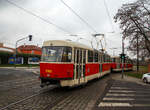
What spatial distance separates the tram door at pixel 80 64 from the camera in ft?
33.9

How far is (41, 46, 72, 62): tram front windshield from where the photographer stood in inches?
368

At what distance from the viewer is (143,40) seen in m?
23.7

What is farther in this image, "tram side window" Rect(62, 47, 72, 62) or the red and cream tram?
"tram side window" Rect(62, 47, 72, 62)

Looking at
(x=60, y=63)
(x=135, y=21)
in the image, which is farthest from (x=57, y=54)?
(x=135, y=21)

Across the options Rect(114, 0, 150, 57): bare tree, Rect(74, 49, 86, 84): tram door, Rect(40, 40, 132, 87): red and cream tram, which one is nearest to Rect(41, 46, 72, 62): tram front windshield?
Rect(40, 40, 132, 87): red and cream tram

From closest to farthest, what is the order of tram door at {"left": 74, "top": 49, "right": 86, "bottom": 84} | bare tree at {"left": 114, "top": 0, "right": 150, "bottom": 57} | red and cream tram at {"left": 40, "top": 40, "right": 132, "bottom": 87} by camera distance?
red and cream tram at {"left": 40, "top": 40, "right": 132, "bottom": 87}
tram door at {"left": 74, "top": 49, "right": 86, "bottom": 84}
bare tree at {"left": 114, "top": 0, "right": 150, "bottom": 57}

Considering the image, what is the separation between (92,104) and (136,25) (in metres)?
19.0

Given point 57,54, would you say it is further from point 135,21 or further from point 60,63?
point 135,21

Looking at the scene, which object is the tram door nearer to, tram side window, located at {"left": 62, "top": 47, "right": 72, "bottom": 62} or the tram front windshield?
tram side window, located at {"left": 62, "top": 47, "right": 72, "bottom": 62}

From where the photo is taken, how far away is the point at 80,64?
432 inches

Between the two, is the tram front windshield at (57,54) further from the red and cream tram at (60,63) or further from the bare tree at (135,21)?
the bare tree at (135,21)

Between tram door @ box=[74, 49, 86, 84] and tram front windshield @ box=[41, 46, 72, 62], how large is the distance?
2.55ft

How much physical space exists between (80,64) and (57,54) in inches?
86.6

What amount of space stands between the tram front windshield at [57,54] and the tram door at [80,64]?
776 mm
